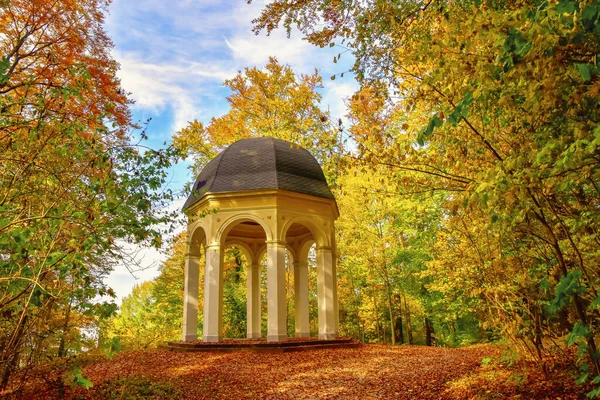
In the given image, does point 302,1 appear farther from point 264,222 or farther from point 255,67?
point 255,67

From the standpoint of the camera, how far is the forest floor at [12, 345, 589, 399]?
628 cm

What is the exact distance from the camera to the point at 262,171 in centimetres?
1452

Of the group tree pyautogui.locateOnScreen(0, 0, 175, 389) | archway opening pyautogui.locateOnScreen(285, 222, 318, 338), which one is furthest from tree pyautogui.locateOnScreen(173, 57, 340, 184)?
→ tree pyautogui.locateOnScreen(0, 0, 175, 389)

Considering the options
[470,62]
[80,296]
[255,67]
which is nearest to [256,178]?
[80,296]

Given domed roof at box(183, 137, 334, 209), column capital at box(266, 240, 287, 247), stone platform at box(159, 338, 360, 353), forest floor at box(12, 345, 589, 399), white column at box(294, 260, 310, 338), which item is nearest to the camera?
forest floor at box(12, 345, 589, 399)

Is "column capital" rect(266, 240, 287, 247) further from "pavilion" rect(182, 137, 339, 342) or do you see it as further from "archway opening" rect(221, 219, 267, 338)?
"archway opening" rect(221, 219, 267, 338)

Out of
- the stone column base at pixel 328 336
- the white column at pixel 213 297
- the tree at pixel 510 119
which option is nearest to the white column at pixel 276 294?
the stone column base at pixel 328 336

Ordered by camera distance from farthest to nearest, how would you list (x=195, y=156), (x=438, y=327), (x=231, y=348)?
(x=195, y=156) < (x=438, y=327) < (x=231, y=348)

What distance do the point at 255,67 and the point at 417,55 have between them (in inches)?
823

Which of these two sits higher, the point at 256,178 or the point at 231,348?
the point at 256,178

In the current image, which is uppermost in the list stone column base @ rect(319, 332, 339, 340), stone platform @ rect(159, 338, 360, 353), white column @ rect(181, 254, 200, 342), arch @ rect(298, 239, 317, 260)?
arch @ rect(298, 239, 317, 260)

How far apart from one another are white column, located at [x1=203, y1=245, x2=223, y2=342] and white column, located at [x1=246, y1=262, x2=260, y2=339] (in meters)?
4.15

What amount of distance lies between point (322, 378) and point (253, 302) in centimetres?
1005

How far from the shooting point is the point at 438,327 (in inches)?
853
